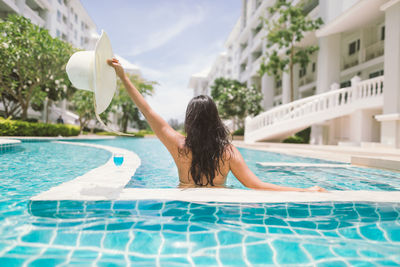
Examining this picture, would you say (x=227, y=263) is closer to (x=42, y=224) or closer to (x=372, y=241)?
(x=372, y=241)

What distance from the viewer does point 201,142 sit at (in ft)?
8.11

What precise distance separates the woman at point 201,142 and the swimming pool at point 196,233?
0.47 meters

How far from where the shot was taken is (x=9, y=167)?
5.34 metres

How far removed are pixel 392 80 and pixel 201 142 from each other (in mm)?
11205

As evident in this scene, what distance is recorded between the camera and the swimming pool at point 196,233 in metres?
1.63

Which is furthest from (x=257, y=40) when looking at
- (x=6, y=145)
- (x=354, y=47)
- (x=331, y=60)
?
(x=6, y=145)

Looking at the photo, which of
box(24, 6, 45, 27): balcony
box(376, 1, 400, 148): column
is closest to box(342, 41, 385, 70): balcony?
box(376, 1, 400, 148): column

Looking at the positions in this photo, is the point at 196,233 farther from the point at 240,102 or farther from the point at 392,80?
the point at 240,102

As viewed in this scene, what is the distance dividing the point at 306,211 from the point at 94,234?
1.80 meters

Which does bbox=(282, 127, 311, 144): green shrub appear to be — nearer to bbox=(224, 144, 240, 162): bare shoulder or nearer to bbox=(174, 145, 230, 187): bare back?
bbox=(174, 145, 230, 187): bare back

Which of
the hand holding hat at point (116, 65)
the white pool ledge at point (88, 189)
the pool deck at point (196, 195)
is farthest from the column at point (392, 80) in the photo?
the hand holding hat at point (116, 65)

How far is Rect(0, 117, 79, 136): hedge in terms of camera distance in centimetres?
1260

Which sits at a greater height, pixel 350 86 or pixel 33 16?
pixel 33 16

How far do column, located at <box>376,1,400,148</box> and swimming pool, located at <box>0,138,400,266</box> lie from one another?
9868mm
